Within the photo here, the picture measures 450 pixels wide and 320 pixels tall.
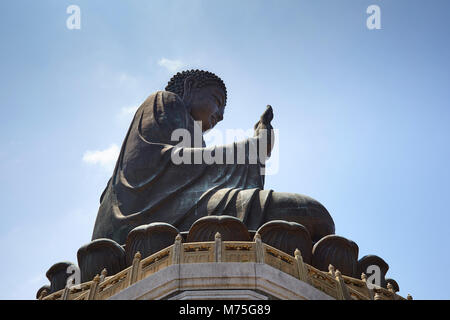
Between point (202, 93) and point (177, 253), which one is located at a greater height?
point (202, 93)

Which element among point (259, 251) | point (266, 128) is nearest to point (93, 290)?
point (259, 251)

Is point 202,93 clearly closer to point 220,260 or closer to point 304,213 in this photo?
point 304,213

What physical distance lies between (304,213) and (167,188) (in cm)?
285

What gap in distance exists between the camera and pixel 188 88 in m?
16.3

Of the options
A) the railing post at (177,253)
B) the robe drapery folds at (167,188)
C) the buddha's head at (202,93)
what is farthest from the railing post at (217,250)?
the buddha's head at (202,93)

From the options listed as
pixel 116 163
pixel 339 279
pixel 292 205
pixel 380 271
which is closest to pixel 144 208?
pixel 116 163

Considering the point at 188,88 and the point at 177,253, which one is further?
the point at 188,88

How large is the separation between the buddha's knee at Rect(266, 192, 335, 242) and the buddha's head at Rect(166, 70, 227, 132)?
5.05 meters

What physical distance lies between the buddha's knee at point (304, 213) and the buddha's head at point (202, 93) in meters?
5.05

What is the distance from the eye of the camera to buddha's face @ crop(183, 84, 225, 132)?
52.4ft

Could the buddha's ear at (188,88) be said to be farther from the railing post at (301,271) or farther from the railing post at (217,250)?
the railing post at (301,271)


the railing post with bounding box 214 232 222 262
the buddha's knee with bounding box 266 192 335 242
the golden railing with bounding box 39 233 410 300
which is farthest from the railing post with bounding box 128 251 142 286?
the buddha's knee with bounding box 266 192 335 242

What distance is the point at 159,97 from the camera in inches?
594
